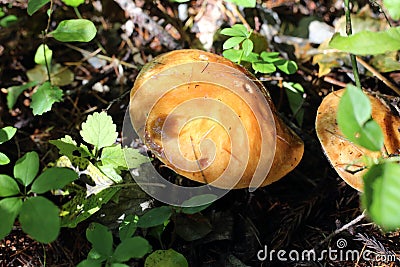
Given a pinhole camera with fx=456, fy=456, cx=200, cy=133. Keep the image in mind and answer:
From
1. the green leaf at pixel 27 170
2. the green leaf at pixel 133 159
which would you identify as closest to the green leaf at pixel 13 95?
the green leaf at pixel 133 159

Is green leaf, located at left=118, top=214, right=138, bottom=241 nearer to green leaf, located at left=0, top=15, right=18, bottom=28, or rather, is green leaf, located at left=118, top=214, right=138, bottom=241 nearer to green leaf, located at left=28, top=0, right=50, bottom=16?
green leaf, located at left=28, top=0, right=50, bottom=16

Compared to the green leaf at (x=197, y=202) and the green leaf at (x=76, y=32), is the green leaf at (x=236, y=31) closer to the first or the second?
the green leaf at (x=76, y=32)

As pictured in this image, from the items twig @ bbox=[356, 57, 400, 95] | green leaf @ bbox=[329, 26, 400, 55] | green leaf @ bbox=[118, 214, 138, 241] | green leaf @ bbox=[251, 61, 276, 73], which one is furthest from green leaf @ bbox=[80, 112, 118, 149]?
twig @ bbox=[356, 57, 400, 95]

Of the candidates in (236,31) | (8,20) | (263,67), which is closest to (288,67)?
(263,67)

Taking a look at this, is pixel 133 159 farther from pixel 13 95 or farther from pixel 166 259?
pixel 13 95

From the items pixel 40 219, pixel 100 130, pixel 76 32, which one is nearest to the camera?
pixel 40 219
